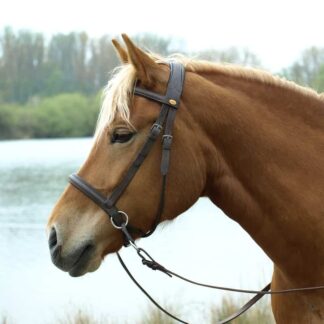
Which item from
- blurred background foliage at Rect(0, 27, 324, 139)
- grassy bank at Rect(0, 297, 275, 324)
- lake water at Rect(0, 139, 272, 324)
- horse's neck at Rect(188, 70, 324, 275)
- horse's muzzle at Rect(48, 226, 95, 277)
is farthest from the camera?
blurred background foliage at Rect(0, 27, 324, 139)

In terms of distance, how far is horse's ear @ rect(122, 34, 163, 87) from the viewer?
9.25 feet

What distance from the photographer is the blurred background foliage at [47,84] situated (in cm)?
4178

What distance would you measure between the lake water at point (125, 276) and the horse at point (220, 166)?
3.18 m

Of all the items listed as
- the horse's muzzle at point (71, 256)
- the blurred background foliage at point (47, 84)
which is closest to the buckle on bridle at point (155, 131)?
the horse's muzzle at point (71, 256)

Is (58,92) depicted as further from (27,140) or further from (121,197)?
(121,197)

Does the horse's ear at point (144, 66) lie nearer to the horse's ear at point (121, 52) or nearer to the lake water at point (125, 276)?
the horse's ear at point (121, 52)

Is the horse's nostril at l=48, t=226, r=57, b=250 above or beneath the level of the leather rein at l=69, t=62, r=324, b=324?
beneath

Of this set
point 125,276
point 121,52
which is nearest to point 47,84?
point 125,276

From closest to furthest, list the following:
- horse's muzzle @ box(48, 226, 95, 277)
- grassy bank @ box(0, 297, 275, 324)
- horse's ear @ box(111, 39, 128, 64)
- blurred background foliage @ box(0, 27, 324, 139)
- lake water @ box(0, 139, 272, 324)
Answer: horse's muzzle @ box(48, 226, 95, 277) < horse's ear @ box(111, 39, 128, 64) < grassy bank @ box(0, 297, 275, 324) < lake water @ box(0, 139, 272, 324) < blurred background foliage @ box(0, 27, 324, 139)

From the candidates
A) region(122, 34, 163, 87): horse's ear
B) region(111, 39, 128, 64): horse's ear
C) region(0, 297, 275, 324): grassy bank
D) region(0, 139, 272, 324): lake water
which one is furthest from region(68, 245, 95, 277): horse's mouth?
region(0, 297, 275, 324): grassy bank

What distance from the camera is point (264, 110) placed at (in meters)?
3.00

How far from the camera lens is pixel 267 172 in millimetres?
2932

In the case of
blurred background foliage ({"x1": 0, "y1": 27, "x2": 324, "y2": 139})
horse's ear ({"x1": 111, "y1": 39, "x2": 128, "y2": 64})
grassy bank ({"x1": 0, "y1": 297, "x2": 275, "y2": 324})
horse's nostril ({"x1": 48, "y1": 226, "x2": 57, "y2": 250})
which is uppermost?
horse's ear ({"x1": 111, "y1": 39, "x2": 128, "y2": 64})

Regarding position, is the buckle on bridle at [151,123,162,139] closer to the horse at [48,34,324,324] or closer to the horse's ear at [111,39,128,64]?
the horse at [48,34,324,324]
